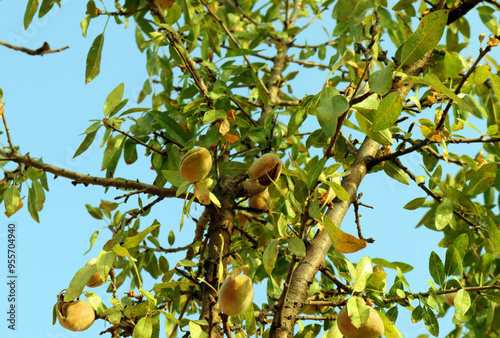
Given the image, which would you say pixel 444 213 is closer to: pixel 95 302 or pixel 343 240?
pixel 343 240

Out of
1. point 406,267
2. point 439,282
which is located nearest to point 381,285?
point 439,282

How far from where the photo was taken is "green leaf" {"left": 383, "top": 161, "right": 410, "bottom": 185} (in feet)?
5.10

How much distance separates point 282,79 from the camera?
2.50 metres

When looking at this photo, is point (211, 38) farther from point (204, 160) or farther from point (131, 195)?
point (204, 160)

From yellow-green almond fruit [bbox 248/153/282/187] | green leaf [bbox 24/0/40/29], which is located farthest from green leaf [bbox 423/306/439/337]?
green leaf [bbox 24/0/40/29]

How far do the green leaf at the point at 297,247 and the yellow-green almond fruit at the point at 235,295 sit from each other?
150 mm

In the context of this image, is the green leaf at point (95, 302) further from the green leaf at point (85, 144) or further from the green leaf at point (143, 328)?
the green leaf at point (85, 144)

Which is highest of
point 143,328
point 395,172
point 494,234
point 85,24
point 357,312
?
point 85,24

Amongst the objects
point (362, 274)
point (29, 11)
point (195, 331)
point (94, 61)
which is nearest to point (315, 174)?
point (362, 274)

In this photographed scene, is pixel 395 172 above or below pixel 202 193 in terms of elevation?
above

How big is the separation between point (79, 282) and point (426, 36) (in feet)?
3.30

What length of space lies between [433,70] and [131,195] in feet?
3.75

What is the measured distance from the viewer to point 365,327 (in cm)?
118

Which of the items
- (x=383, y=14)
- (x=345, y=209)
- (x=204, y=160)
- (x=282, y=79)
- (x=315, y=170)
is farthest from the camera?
(x=282, y=79)
